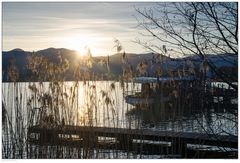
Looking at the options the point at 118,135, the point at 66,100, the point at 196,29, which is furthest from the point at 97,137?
the point at 196,29

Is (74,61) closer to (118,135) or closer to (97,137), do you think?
(97,137)

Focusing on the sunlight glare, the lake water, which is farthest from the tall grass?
the sunlight glare

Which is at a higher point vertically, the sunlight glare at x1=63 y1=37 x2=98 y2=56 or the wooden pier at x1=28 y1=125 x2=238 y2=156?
the sunlight glare at x1=63 y1=37 x2=98 y2=56

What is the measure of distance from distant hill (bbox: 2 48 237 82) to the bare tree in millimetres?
103

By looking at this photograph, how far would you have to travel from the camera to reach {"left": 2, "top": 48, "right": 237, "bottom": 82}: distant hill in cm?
283

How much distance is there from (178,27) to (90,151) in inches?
44.5

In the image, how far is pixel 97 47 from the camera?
3.05 meters

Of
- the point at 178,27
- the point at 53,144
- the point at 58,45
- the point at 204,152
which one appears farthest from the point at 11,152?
the point at 204,152

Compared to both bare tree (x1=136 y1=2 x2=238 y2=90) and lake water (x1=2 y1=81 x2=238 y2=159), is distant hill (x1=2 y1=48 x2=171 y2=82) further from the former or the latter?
bare tree (x1=136 y1=2 x2=238 y2=90)

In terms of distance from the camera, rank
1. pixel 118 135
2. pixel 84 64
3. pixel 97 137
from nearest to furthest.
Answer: pixel 84 64, pixel 97 137, pixel 118 135

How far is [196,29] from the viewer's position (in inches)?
109

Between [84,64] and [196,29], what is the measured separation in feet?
2.67

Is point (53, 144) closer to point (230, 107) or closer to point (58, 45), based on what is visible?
point (58, 45)

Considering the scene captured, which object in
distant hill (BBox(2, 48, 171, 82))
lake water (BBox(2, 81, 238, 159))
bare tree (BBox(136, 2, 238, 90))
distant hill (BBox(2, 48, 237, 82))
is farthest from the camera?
lake water (BBox(2, 81, 238, 159))
